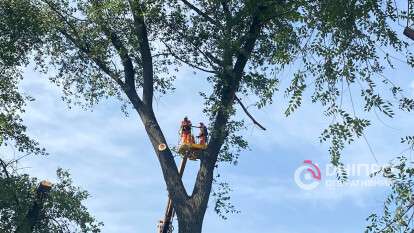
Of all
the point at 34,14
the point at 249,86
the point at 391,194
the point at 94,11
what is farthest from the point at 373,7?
the point at 34,14

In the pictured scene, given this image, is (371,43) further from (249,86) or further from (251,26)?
(249,86)

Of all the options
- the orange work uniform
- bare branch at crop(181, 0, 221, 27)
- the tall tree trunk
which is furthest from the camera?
the orange work uniform

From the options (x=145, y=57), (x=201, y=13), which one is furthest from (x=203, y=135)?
(x=201, y=13)

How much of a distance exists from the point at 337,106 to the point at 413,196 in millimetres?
3428

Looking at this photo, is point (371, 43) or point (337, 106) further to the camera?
point (371, 43)

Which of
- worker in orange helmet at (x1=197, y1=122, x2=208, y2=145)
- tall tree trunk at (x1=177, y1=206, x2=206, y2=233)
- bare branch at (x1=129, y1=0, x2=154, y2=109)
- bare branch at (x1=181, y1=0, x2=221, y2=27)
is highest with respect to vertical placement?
bare branch at (x1=181, y1=0, x2=221, y2=27)

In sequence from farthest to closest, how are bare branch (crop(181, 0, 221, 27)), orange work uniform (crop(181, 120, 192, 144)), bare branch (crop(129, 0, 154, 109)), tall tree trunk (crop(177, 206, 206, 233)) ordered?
orange work uniform (crop(181, 120, 192, 144)) < bare branch (crop(181, 0, 221, 27)) < bare branch (crop(129, 0, 154, 109)) < tall tree trunk (crop(177, 206, 206, 233))

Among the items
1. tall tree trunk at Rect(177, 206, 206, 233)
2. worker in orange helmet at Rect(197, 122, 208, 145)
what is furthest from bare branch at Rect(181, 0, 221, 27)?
tall tree trunk at Rect(177, 206, 206, 233)

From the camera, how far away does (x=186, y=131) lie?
1719cm

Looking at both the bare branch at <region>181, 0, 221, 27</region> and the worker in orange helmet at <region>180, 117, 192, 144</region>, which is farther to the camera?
the worker in orange helmet at <region>180, 117, 192, 144</region>

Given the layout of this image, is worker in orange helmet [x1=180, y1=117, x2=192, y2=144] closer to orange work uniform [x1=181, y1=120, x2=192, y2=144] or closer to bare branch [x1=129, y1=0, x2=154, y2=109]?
orange work uniform [x1=181, y1=120, x2=192, y2=144]

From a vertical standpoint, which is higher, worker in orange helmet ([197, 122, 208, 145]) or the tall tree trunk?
worker in orange helmet ([197, 122, 208, 145])

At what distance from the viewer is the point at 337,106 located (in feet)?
37.3

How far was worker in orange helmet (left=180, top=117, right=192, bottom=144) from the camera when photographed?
16.9m
